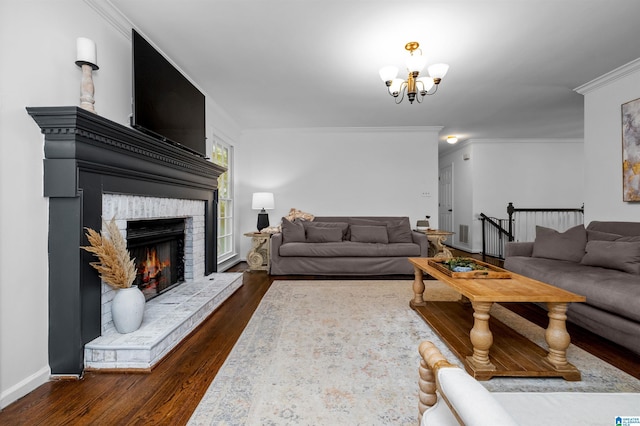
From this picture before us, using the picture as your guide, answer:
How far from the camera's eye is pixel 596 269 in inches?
107

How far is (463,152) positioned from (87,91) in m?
7.16

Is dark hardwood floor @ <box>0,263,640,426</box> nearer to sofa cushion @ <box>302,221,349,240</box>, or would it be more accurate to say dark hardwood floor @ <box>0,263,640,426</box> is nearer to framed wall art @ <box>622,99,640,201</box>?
framed wall art @ <box>622,99,640,201</box>

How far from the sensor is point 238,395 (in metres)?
1.62

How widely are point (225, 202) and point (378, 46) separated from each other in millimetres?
3552

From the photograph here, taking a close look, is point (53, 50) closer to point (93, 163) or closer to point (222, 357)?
point (93, 163)

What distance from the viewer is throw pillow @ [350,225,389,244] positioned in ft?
16.0

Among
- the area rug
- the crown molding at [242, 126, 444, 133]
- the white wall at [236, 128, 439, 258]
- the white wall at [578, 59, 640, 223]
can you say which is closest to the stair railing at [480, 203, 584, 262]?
the white wall at [236, 128, 439, 258]

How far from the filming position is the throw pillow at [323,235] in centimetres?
479

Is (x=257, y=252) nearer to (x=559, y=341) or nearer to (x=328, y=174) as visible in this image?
(x=328, y=174)

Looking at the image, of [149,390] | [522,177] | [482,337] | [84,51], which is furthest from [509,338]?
[522,177]

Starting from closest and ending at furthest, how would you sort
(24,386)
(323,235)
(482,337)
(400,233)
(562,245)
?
(24,386) → (482,337) → (562,245) → (323,235) → (400,233)

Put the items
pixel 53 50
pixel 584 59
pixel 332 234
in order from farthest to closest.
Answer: pixel 332 234
pixel 584 59
pixel 53 50

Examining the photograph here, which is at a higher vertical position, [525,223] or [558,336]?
[525,223]

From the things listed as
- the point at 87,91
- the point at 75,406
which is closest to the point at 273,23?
the point at 87,91
